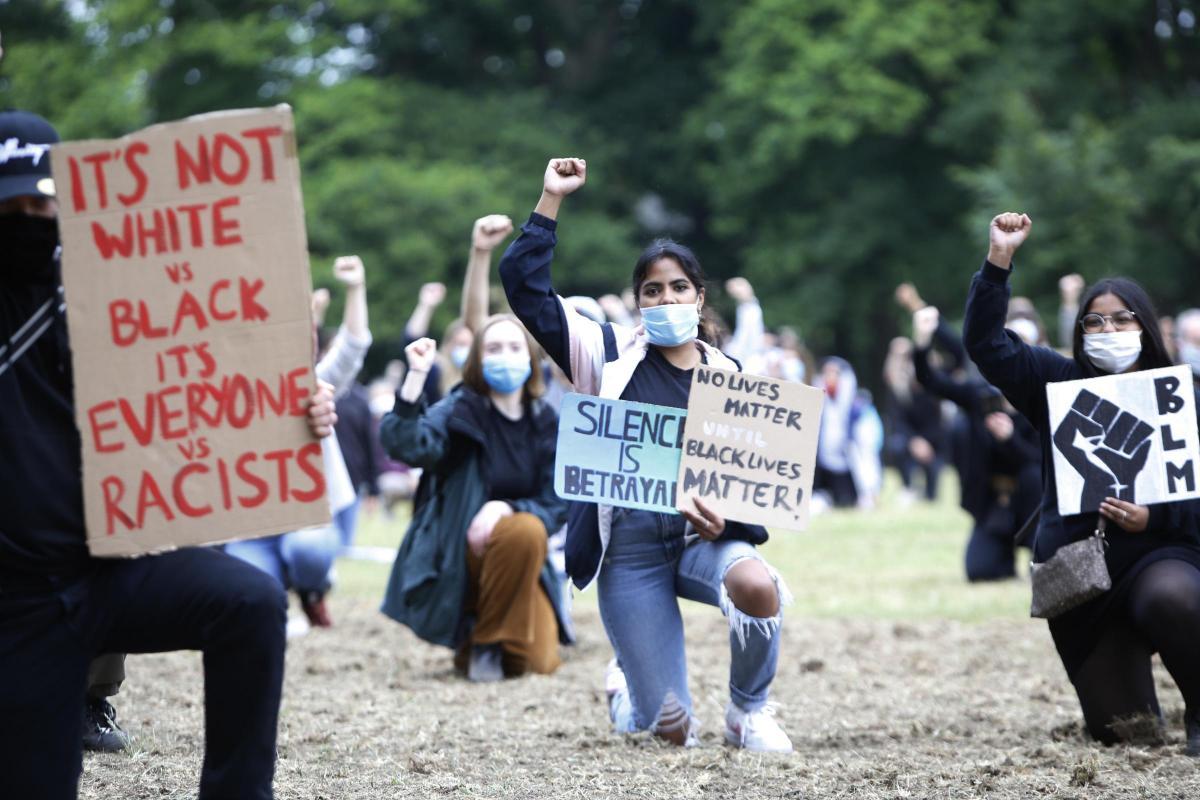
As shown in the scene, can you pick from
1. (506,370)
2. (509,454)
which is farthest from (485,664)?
(506,370)

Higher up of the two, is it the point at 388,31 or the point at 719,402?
the point at 388,31

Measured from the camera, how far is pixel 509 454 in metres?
8.83

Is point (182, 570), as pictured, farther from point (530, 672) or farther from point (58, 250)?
point (530, 672)

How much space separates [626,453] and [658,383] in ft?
1.19

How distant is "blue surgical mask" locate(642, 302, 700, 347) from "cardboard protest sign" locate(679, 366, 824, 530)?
283 mm

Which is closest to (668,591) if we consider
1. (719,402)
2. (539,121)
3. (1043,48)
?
(719,402)

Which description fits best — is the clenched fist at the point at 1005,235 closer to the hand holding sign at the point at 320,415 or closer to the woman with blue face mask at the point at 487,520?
the hand holding sign at the point at 320,415

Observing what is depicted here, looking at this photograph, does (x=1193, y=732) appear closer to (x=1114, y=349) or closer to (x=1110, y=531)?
(x=1110, y=531)

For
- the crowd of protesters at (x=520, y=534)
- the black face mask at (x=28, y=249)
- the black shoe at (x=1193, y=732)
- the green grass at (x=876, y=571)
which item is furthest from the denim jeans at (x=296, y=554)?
the black face mask at (x=28, y=249)

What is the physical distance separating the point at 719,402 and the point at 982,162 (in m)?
32.2

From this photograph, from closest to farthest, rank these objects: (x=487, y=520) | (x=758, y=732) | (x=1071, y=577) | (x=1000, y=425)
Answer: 1. (x=1071, y=577)
2. (x=758, y=732)
3. (x=487, y=520)
4. (x=1000, y=425)

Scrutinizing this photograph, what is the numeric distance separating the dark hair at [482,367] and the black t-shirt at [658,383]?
2.26 m

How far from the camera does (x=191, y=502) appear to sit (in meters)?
4.18

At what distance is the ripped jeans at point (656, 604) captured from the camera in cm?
633
